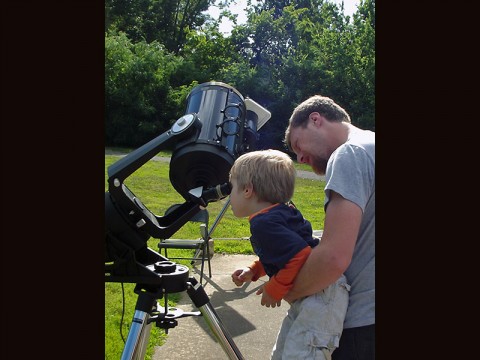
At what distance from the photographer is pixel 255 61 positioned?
56.4 ft

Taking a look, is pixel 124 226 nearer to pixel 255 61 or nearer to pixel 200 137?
pixel 200 137

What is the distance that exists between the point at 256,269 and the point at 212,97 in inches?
23.8

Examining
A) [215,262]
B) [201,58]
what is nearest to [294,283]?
[215,262]

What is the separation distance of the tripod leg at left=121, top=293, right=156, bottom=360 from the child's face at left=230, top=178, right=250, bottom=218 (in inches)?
13.3

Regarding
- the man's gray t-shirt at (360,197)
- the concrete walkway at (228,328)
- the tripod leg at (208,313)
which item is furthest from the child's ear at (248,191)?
the concrete walkway at (228,328)

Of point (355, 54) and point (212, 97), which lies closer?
point (212, 97)

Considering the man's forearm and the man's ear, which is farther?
the man's ear

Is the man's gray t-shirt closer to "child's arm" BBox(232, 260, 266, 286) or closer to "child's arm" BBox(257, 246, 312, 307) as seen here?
"child's arm" BBox(257, 246, 312, 307)

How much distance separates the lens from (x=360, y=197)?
1.19 m

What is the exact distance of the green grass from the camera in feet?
8.74

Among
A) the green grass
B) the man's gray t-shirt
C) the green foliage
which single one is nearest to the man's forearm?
the man's gray t-shirt

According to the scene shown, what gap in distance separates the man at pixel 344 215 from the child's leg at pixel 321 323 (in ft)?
0.14
